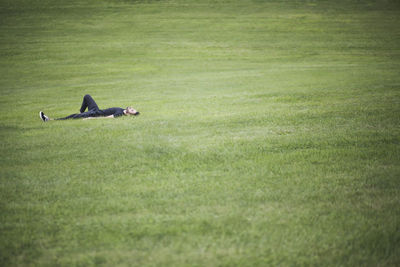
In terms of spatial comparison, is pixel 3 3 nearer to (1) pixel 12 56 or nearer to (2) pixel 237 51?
(1) pixel 12 56

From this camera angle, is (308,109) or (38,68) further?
(38,68)

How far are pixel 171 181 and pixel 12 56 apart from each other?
3548 centimetres

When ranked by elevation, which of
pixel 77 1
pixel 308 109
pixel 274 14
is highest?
pixel 77 1

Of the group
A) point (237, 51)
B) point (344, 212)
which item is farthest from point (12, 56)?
point (344, 212)

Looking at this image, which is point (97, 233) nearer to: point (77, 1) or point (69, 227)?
point (69, 227)

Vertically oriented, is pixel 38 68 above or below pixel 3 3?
below

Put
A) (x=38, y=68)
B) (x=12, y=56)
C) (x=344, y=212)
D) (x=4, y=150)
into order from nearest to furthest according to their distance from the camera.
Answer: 1. (x=344, y=212)
2. (x=4, y=150)
3. (x=38, y=68)
4. (x=12, y=56)

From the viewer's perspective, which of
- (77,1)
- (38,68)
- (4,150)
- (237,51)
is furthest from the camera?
(77,1)

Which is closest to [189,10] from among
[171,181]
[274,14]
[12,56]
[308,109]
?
[274,14]

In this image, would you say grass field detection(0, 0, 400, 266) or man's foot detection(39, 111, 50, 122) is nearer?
grass field detection(0, 0, 400, 266)

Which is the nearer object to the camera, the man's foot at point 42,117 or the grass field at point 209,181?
the grass field at point 209,181

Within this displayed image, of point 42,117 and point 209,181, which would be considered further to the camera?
point 42,117

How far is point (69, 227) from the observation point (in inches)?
128

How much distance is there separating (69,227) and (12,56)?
118 feet
